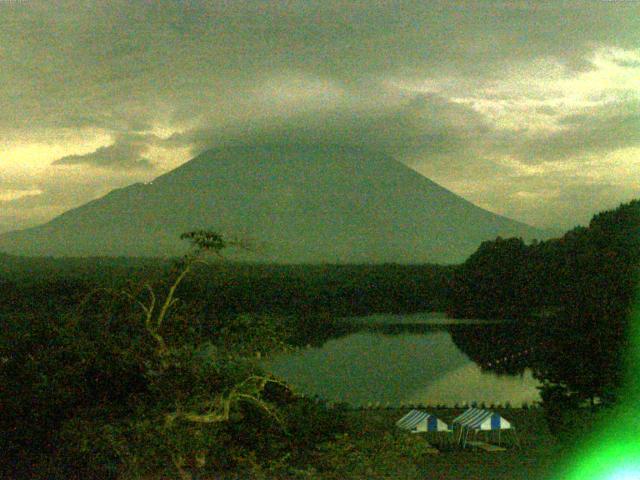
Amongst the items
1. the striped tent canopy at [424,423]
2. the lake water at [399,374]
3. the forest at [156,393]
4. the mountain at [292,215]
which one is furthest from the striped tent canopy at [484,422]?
the mountain at [292,215]

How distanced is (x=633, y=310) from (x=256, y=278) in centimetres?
3620

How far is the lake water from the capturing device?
22.8m

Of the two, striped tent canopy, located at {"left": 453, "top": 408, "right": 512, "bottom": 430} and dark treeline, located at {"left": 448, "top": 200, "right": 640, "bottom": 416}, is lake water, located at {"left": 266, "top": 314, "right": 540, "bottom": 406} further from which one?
striped tent canopy, located at {"left": 453, "top": 408, "right": 512, "bottom": 430}

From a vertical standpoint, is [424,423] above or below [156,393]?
below

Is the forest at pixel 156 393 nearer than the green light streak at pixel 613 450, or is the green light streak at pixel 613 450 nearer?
the forest at pixel 156 393

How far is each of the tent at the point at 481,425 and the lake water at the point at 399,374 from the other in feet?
18.4

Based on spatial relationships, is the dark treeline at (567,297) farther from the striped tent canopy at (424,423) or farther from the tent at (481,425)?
the striped tent canopy at (424,423)

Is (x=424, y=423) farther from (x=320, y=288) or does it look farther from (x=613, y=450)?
(x=320, y=288)

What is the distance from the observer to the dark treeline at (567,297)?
427 inches

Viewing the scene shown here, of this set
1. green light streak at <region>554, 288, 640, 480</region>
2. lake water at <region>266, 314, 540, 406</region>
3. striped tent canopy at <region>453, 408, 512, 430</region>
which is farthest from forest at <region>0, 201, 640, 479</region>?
lake water at <region>266, 314, 540, 406</region>

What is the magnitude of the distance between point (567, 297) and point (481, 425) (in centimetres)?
533

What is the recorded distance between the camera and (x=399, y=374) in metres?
27.5

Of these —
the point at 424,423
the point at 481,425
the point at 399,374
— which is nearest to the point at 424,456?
the point at 424,423

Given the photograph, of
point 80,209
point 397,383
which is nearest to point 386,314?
point 397,383
